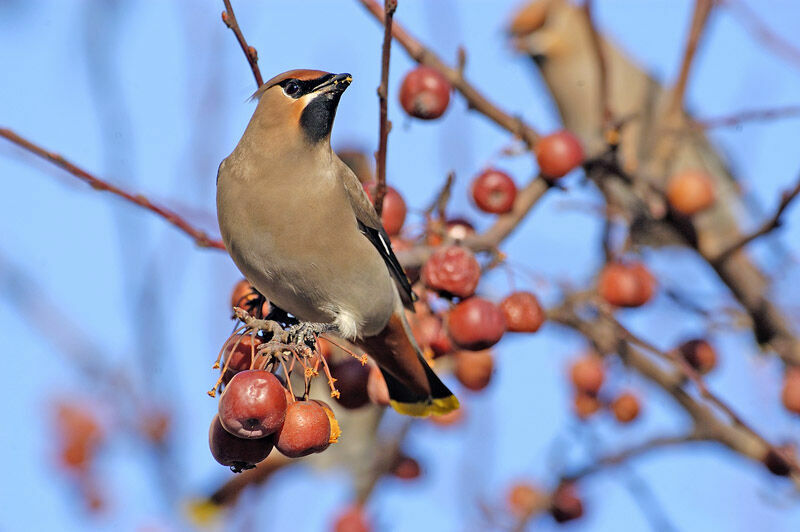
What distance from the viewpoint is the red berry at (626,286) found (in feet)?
11.1

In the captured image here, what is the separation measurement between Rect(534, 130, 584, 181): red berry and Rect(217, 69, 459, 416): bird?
63 centimetres

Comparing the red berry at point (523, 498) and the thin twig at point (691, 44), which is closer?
the thin twig at point (691, 44)

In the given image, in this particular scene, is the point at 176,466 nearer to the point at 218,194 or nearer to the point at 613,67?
the point at 218,194

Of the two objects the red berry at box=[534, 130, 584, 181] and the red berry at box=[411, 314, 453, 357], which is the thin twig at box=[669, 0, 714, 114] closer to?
the red berry at box=[534, 130, 584, 181]

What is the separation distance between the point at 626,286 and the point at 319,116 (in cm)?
130

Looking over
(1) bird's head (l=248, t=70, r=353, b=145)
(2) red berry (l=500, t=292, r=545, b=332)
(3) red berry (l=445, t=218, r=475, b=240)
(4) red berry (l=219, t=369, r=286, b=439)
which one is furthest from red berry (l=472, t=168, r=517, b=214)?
(4) red berry (l=219, t=369, r=286, b=439)

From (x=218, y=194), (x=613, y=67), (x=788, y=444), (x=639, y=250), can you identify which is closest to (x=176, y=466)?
(x=218, y=194)

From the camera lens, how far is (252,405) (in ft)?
6.66

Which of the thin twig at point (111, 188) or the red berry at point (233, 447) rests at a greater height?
the thin twig at point (111, 188)

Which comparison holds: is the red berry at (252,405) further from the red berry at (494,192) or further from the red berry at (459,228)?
the red berry at (494,192)

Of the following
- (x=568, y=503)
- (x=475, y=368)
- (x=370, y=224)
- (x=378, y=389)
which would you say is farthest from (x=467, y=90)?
(x=568, y=503)

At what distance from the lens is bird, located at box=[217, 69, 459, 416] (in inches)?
109

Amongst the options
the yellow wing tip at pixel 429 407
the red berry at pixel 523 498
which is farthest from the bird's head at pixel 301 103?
the red berry at pixel 523 498

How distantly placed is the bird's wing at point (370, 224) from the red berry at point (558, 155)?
619 mm
